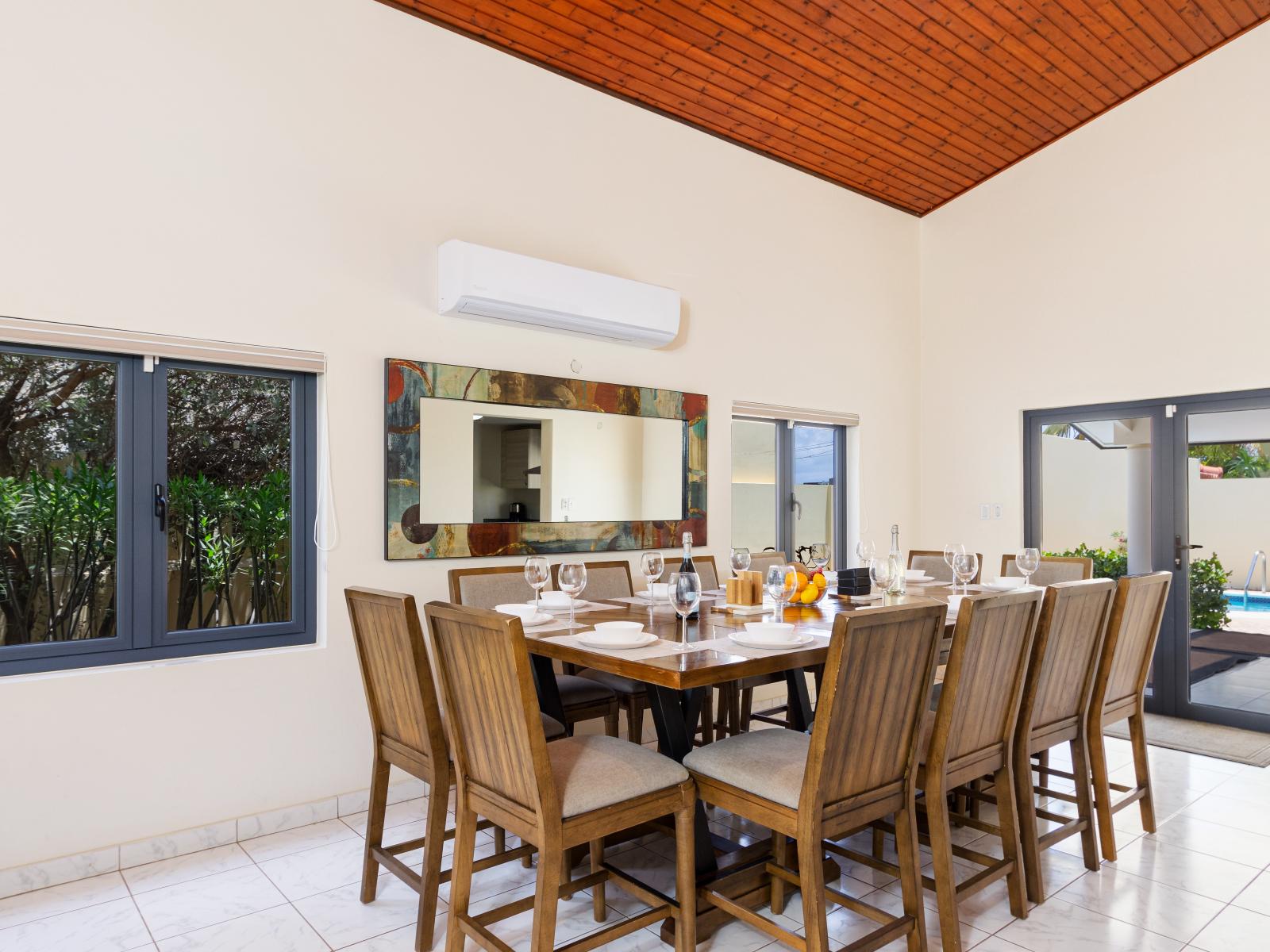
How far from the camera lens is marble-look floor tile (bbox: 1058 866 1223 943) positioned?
235 cm

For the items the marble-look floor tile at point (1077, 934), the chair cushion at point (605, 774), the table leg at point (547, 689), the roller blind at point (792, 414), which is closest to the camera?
the chair cushion at point (605, 774)

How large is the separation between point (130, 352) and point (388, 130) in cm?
131

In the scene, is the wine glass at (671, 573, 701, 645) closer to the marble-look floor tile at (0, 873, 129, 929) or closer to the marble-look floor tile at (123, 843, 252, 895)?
the marble-look floor tile at (123, 843, 252, 895)

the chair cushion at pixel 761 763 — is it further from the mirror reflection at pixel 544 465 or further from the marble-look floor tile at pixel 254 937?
the mirror reflection at pixel 544 465

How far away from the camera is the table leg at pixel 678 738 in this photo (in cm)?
231

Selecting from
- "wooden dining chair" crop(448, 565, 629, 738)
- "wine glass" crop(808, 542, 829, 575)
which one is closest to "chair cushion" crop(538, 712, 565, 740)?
"wooden dining chair" crop(448, 565, 629, 738)

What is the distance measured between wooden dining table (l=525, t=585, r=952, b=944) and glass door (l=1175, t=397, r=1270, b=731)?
2.23 m

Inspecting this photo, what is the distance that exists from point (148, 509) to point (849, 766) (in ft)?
7.81

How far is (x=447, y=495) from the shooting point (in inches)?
137

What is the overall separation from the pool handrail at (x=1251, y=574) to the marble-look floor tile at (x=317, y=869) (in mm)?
4344

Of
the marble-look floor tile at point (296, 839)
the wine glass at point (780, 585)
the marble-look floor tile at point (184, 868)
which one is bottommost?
the marble-look floor tile at point (296, 839)

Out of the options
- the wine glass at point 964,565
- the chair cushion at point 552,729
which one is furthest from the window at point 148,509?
the wine glass at point 964,565

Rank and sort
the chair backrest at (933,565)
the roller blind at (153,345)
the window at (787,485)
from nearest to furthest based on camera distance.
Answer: the roller blind at (153,345) → the chair backrest at (933,565) → the window at (787,485)

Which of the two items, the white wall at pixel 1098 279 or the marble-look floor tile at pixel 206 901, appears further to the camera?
the white wall at pixel 1098 279
